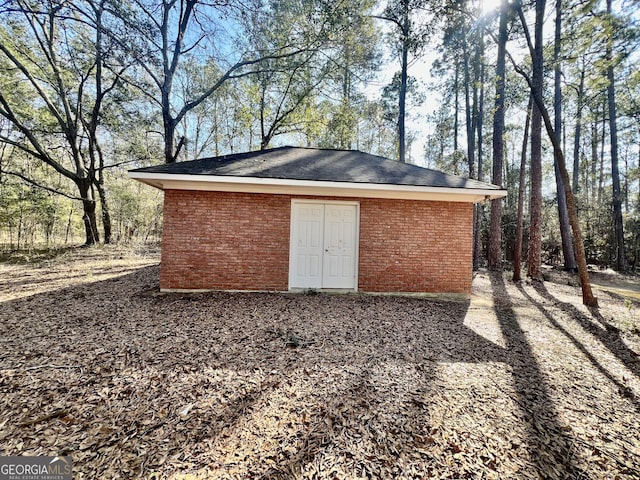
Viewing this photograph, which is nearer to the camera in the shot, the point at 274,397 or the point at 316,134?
the point at 274,397

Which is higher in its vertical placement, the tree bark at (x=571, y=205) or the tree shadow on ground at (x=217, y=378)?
the tree bark at (x=571, y=205)

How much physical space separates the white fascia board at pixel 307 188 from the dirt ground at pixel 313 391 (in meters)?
2.49

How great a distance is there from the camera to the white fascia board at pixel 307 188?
18.7ft

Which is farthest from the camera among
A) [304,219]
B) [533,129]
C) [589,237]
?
[589,237]

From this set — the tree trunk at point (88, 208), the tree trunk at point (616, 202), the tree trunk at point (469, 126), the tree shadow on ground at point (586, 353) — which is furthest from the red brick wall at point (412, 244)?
the tree trunk at point (88, 208)

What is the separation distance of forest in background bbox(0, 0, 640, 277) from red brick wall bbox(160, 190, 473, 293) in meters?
4.18

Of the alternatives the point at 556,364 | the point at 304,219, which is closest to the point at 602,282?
the point at 556,364

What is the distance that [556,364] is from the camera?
3.58m

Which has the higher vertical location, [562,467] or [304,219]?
[304,219]

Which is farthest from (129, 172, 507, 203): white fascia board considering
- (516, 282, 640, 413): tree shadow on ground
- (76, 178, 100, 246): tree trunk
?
(76, 178, 100, 246): tree trunk

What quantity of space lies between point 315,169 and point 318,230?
146 centimetres

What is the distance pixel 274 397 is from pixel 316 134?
49.0 ft

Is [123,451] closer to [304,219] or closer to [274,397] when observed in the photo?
[274,397]

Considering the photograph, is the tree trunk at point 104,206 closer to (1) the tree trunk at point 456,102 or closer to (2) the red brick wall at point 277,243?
(2) the red brick wall at point 277,243
